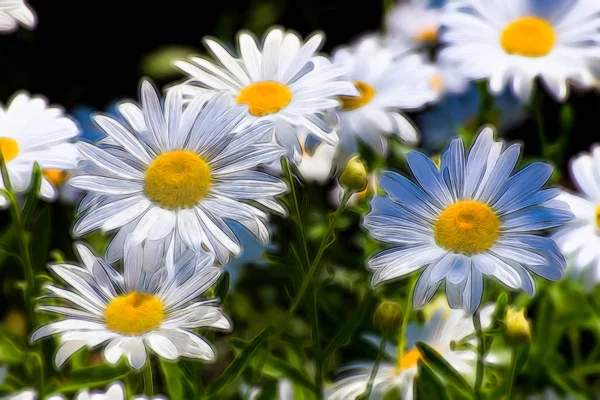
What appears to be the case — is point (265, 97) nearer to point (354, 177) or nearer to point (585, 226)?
point (354, 177)

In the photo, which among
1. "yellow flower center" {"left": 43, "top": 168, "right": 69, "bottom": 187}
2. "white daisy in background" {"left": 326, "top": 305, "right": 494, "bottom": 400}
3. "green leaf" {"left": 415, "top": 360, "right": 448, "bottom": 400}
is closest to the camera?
"green leaf" {"left": 415, "top": 360, "right": 448, "bottom": 400}

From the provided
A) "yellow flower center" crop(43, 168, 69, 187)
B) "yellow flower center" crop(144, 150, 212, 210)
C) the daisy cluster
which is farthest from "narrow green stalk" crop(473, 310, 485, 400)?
"yellow flower center" crop(43, 168, 69, 187)

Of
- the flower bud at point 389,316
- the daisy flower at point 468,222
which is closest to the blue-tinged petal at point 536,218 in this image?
the daisy flower at point 468,222

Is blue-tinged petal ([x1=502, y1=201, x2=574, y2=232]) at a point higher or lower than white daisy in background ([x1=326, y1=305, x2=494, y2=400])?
higher

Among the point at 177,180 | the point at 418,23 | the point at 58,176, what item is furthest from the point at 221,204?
the point at 418,23

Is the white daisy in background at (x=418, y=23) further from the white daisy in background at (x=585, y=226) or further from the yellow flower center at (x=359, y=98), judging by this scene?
the white daisy in background at (x=585, y=226)

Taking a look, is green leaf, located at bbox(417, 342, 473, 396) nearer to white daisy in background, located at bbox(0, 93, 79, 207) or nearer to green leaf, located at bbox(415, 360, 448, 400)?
green leaf, located at bbox(415, 360, 448, 400)

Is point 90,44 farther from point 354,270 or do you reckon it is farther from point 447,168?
point 447,168

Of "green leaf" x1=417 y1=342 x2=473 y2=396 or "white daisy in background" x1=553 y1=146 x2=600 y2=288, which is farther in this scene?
"white daisy in background" x1=553 y1=146 x2=600 y2=288
